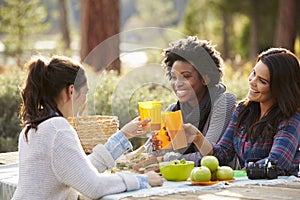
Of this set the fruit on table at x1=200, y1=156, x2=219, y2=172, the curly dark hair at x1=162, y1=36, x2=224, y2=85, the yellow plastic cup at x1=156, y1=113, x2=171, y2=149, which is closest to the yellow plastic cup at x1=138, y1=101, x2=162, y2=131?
the yellow plastic cup at x1=156, y1=113, x2=171, y2=149

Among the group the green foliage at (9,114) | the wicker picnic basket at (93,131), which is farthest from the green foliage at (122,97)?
the wicker picnic basket at (93,131)

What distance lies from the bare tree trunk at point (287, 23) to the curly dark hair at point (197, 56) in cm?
1156

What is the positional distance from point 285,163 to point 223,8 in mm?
21626

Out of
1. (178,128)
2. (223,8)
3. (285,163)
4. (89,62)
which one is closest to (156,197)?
(178,128)

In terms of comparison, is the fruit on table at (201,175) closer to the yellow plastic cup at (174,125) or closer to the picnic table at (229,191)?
the picnic table at (229,191)

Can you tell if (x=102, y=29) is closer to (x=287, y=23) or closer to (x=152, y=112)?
(x=287, y=23)

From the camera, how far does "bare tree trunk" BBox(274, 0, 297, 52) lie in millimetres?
15672

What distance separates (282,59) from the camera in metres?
3.73

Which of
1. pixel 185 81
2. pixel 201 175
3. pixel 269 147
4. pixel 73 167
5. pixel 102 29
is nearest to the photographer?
pixel 73 167

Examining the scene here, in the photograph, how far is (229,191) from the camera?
3.26 m

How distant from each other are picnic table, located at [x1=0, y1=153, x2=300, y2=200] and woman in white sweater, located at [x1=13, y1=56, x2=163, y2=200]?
80 millimetres

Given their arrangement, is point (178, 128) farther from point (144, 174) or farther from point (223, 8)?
point (223, 8)

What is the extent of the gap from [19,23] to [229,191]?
16.3m

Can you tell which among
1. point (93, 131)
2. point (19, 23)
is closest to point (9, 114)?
point (93, 131)
